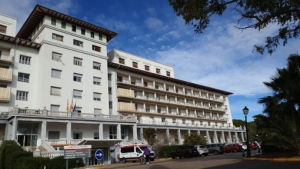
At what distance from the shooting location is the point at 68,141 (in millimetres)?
27312

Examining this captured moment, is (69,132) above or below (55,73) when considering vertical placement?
below

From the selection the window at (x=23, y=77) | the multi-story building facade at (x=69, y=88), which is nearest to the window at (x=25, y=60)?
the multi-story building facade at (x=69, y=88)

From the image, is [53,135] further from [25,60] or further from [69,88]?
[25,60]

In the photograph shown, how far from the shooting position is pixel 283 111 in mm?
17406

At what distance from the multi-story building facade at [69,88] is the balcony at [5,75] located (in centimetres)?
10

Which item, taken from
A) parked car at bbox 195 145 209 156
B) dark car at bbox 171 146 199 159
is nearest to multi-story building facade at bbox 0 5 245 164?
dark car at bbox 171 146 199 159

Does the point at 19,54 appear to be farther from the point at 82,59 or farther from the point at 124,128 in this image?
the point at 124,128

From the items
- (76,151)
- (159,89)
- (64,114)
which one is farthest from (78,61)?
(76,151)

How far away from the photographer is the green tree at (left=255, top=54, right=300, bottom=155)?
599 inches

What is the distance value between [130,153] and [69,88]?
12.8m

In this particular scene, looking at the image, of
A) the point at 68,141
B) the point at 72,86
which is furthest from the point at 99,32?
the point at 68,141

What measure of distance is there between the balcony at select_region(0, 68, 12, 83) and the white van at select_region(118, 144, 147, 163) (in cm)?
1573

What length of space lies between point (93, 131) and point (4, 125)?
1065 centimetres

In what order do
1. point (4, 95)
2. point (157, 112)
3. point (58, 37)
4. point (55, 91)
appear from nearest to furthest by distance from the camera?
point (4, 95), point (55, 91), point (58, 37), point (157, 112)
